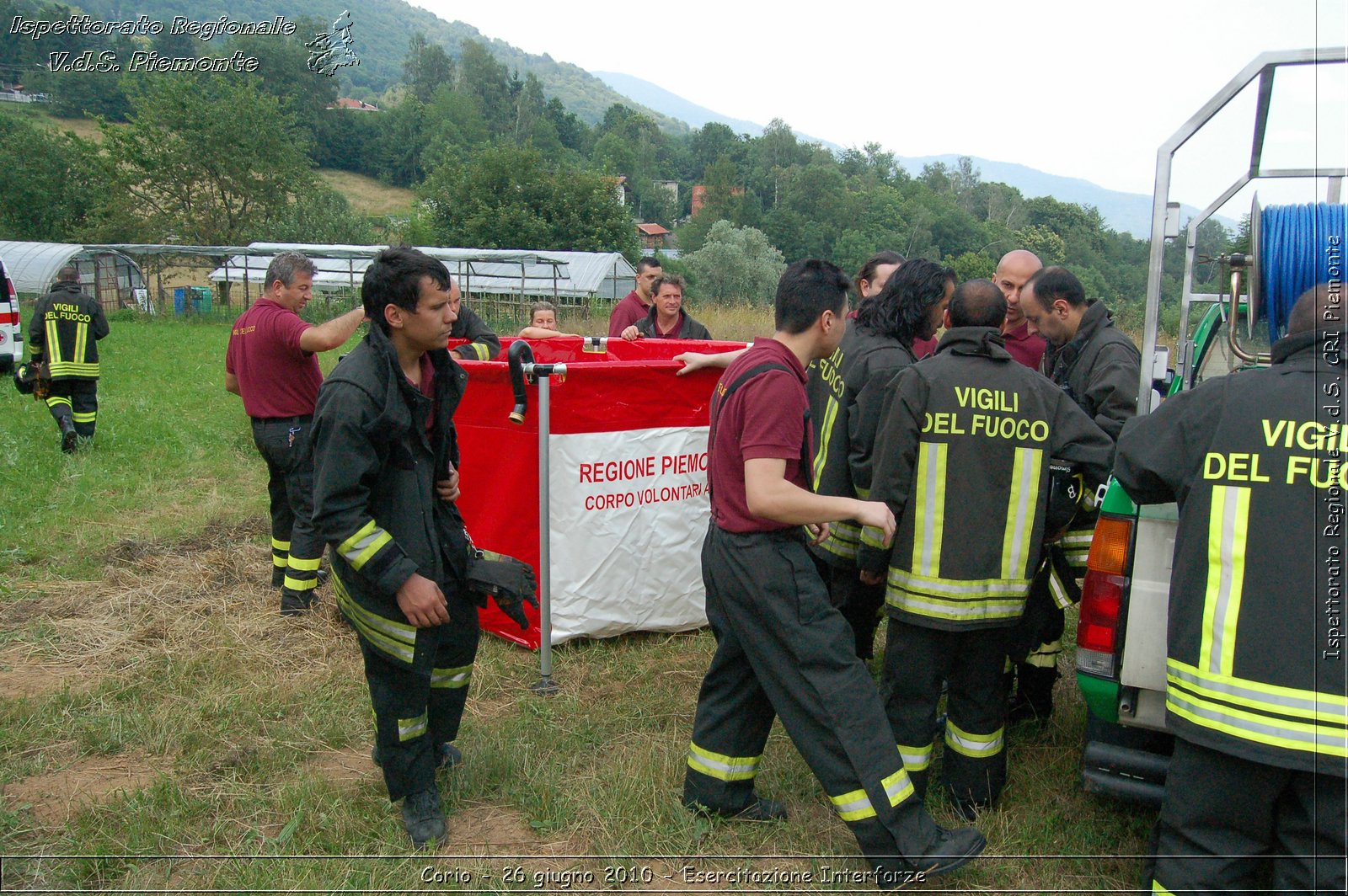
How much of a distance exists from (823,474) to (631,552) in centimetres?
150

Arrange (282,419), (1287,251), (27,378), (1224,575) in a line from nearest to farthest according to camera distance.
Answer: (1224,575)
(1287,251)
(282,419)
(27,378)

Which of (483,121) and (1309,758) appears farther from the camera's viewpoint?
(483,121)

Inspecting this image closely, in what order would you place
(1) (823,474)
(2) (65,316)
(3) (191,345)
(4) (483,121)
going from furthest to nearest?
(4) (483,121) < (3) (191,345) < (2) (65,316) < (1) (823,474)

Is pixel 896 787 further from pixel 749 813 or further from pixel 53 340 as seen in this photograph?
pixel 53 340

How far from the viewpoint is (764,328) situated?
2055cm

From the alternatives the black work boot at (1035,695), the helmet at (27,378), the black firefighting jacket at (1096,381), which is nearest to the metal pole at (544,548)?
the black work boot at (1035,695)

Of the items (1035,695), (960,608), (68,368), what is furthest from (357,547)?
(68,368)

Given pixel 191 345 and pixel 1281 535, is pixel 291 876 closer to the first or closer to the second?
pixel 1281 535

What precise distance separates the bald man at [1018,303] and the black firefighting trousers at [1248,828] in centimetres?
330

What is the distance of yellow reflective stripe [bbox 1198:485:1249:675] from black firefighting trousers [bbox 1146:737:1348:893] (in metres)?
0.26

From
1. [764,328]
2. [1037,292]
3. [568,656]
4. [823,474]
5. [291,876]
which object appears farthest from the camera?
[764,328]

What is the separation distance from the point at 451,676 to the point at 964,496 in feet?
6.83

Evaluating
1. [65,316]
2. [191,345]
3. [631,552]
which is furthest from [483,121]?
[631,552]

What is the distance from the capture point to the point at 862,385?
4004 mm
